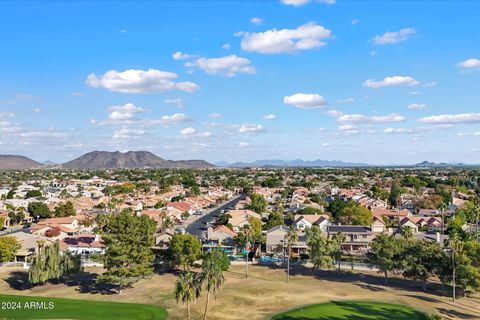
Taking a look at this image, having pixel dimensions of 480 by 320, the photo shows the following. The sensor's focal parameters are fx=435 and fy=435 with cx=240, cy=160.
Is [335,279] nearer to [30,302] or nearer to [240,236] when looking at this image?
[240,236]

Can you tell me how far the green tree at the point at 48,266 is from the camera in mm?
66750

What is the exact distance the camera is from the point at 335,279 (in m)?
72.2

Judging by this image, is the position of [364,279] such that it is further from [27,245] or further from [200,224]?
[27,245]

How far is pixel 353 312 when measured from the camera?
55.2 m

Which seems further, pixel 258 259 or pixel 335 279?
pixel 258 259

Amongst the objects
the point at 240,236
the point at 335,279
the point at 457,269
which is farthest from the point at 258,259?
the point at 457,269

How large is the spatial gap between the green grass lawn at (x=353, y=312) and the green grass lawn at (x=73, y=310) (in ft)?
56.3

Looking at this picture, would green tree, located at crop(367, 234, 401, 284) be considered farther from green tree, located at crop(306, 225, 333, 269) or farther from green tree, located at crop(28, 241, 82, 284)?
green tree, located at crop(28, 241, 82, 284)

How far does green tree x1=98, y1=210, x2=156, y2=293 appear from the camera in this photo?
64.3m

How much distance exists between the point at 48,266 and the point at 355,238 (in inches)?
2506

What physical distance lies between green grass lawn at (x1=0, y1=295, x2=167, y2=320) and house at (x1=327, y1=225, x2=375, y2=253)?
166 ft

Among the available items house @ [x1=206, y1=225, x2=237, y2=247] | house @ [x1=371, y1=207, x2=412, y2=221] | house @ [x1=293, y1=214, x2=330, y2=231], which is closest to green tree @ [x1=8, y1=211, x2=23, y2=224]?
house @ [x1=206, y1=225, x2=237, y2=247]

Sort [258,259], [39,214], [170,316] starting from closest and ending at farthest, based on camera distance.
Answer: [170,316], [258,259], [39,214]

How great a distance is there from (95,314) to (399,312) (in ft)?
127
